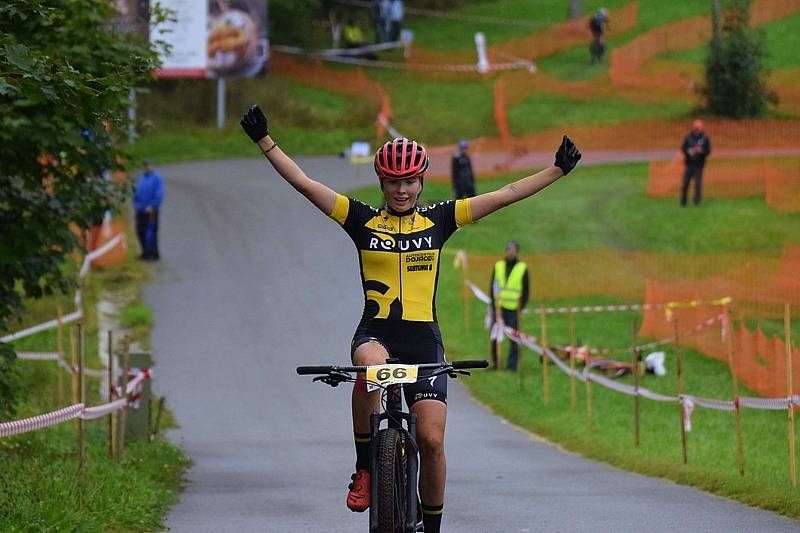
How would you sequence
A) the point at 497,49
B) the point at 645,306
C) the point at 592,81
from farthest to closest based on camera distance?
the point at 497,49
the point at 592,81
the point at 645,306

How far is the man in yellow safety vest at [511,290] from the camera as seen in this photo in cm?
2186

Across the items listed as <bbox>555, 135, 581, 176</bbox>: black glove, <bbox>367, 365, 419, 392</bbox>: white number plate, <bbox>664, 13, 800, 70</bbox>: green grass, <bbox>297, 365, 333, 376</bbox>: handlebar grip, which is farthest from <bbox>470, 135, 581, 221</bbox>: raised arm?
<bbox>664, 13, 800, 70</bbox>: green grass

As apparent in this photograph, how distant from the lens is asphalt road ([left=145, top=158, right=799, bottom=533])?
11258 millimetres

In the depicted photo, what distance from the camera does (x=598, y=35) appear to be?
55781mm

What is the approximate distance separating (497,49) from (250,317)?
34.6m

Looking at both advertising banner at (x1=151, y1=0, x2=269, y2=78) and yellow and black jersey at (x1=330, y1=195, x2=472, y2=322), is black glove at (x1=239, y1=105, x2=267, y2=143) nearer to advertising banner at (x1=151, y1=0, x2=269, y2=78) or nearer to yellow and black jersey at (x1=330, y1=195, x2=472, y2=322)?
yellow and black jersey at (x1=330, y1=195, x2=472, y2=322)

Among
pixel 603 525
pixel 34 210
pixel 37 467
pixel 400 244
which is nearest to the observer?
pixel 400 244

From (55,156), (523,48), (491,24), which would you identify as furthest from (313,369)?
(491,24)

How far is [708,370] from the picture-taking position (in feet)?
68.2

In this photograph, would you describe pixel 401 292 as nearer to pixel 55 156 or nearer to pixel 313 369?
pixel 313 369

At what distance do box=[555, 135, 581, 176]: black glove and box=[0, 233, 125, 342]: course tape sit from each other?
12912 millimetres

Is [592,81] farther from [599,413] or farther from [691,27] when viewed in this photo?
[599,413]

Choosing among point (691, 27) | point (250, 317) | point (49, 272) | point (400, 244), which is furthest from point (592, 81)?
point (400, 244)

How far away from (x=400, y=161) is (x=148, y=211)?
2180 centimetres
